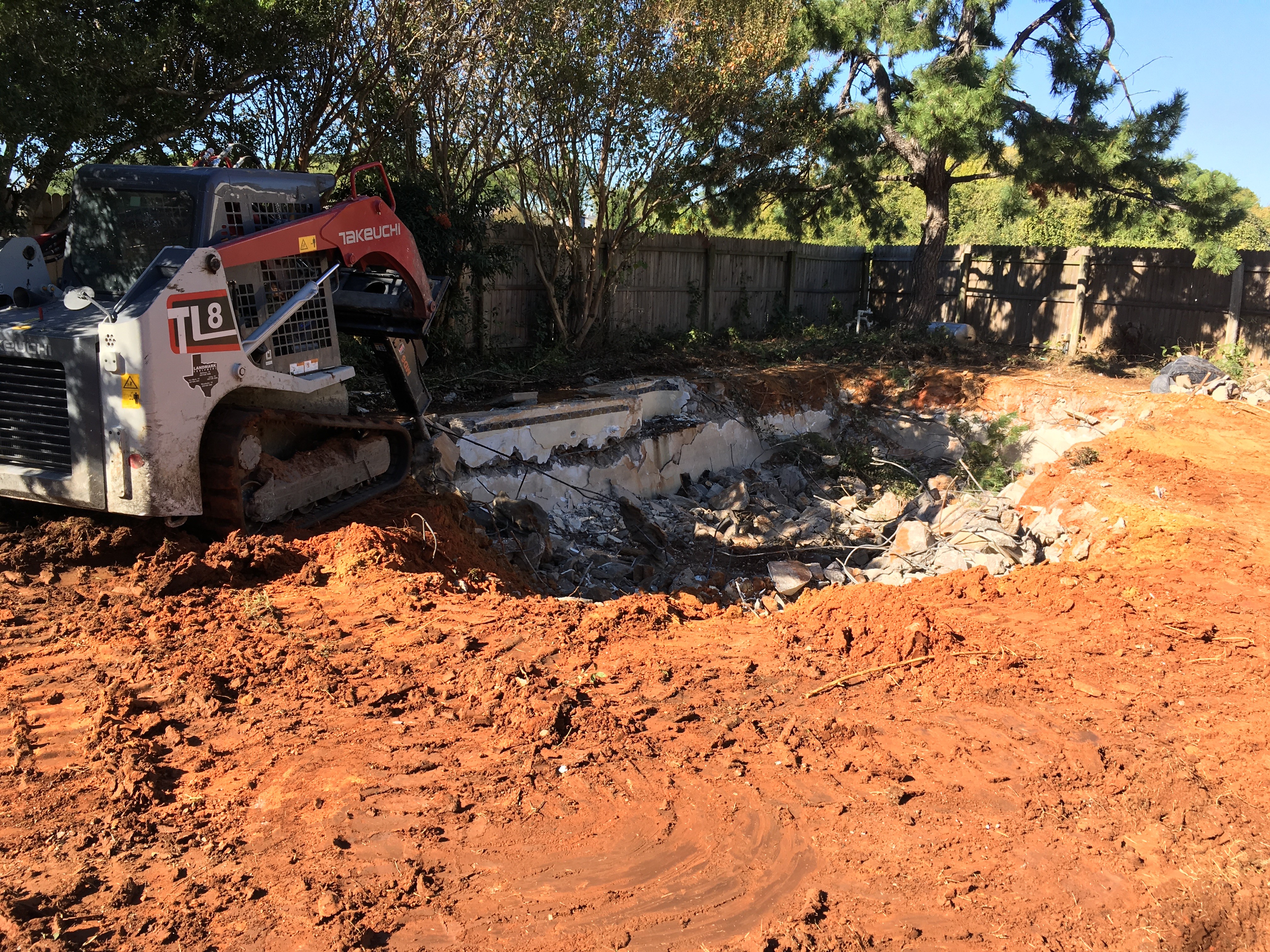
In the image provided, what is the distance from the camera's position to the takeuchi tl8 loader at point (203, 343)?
536 centimetres

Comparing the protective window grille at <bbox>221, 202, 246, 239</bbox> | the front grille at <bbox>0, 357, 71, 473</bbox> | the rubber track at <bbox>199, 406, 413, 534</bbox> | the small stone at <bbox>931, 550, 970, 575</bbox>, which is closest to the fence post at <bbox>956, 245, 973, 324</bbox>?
the small stone at <bbox>931, 550, 970, 575</bbox>

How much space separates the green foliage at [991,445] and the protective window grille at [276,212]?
9.38 meters

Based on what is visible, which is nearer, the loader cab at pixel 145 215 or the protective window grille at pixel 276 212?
the loader cab at pixel 145 215

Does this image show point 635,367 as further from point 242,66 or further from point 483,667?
point 483,667

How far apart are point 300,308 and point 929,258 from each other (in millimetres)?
14403

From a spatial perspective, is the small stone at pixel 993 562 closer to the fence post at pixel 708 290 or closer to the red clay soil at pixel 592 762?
the red clay soil at pixel 592 762

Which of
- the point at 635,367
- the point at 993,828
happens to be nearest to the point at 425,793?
the point at 993,828

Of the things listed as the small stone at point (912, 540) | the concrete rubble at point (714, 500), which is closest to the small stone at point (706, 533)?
the concrete rubble at point (714, 500)

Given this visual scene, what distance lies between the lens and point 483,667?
5.08 meters

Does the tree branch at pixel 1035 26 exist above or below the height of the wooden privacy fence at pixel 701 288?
above

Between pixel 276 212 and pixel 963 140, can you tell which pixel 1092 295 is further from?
pixel 276 212

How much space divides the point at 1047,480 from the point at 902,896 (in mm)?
8406

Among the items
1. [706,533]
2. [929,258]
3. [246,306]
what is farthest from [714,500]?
[929,258]

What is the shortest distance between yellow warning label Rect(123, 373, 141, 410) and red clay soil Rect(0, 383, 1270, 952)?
39.7 inches
